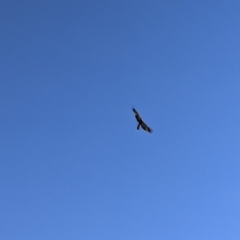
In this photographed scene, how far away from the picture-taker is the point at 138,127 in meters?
116
